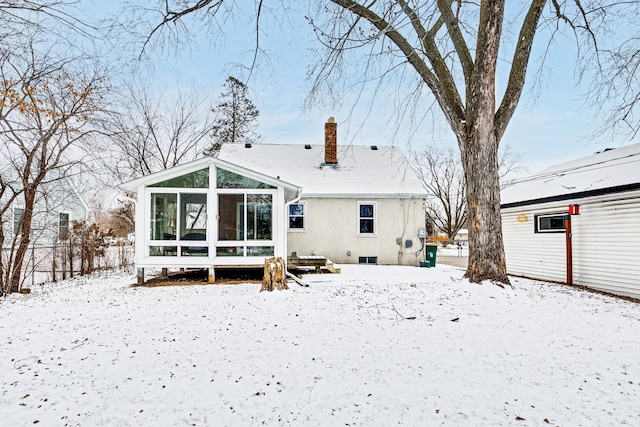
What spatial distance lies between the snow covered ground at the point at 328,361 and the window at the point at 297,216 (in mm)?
7455

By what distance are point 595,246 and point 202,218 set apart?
31.9 feet

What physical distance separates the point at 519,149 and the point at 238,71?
29798 mm

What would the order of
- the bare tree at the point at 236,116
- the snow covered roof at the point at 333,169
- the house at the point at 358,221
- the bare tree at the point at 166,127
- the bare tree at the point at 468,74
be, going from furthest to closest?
the bare tree at the point at 236,116 → the bare tree at the point at 166,127 → the snow covered roof at the point at 333,169 → the house at the point at 358,221 → the bare tree at the point at 468,74

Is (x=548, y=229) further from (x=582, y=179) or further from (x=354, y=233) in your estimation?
(x=354, y=233)

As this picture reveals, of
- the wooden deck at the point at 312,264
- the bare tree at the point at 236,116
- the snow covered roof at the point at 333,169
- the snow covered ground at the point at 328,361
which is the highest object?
the bare tree at the point at 236,116

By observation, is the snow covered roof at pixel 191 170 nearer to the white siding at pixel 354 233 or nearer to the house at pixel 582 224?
the white siding at pixel 354 233

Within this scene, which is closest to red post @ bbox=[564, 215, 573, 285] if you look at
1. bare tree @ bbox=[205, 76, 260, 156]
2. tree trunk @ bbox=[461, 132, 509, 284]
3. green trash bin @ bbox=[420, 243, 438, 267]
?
tree trunk @ bbox=[461, 132, 509, 284]

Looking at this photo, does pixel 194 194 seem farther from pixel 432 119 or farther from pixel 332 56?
pixel 432 119

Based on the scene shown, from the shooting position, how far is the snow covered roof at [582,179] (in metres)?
8.11

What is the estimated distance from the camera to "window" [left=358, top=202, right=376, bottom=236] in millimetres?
14109

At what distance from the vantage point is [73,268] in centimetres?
1177

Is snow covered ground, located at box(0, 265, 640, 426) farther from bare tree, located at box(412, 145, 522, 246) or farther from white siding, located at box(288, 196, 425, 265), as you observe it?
bare tree, located at box(412, 145, 522, 246)

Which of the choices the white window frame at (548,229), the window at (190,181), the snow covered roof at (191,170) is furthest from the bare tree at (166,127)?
the white window frame at (548,229)

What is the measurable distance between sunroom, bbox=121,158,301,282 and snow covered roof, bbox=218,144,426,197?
171 inches
